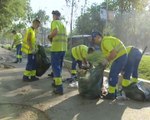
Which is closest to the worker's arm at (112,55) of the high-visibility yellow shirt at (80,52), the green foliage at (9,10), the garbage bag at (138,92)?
the garbage bag at (138,92)

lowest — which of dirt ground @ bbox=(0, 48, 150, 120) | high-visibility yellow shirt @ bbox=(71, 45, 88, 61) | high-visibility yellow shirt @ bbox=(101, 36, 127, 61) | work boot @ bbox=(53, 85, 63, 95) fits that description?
dirt ground @ bbox=(0, 48, 150, 120)

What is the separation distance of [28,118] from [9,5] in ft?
56.9

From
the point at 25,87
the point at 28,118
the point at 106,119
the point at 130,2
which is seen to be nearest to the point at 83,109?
the point at 106,119

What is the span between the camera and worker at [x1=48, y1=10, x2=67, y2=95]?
9.00 metres

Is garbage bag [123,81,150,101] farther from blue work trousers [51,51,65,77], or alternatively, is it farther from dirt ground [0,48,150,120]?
blue work trousers [51,51,65,77]

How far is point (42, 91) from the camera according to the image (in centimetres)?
950

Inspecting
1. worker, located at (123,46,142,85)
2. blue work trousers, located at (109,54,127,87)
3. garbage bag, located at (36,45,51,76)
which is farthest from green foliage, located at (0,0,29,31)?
blue work trousers, located at (109,54,127,87)

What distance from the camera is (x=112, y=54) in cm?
814

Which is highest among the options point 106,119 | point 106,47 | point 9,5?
point 9,5

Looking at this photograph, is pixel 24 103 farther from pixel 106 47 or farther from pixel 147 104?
pixel 147 104

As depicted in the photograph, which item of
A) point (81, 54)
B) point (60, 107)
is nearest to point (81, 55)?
point (81, 54)

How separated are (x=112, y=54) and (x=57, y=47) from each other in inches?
67.3

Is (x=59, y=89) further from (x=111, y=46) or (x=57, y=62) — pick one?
(x=111, y=46)

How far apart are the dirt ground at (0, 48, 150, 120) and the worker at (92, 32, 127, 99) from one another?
15.6 inches
